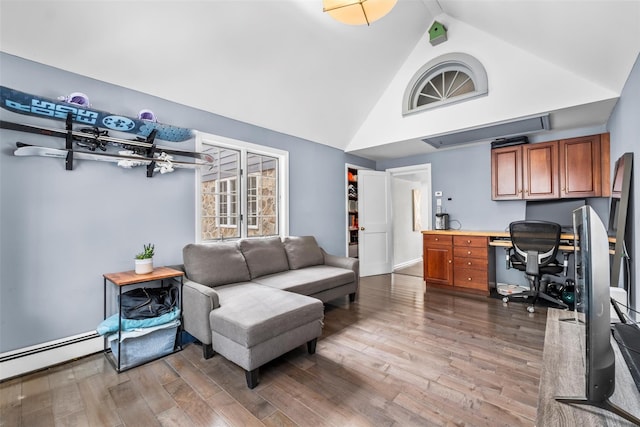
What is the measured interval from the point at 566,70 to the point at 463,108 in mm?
1073

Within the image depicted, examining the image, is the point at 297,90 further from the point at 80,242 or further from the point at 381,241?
the point at 381,241

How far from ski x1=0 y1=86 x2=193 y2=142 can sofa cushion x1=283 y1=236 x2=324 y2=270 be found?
1.90 metres

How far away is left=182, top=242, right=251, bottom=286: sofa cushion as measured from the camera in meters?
2.85

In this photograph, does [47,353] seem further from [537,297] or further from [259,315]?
[537,297]

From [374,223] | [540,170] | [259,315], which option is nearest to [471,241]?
[540,170]

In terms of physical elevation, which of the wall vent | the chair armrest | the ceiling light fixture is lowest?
the chair armrest

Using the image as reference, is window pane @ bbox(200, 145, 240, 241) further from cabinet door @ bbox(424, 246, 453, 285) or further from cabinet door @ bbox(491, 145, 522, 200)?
cabinet door @ bbox(491, 145, 522, 200)

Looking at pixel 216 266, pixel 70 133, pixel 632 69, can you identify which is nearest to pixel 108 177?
pixel 70 133

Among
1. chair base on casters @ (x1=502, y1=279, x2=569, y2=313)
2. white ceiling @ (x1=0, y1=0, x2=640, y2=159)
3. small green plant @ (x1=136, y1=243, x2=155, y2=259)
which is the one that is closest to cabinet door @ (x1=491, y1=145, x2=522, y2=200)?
white ceiling @ (x1=0, y1=0, x2=640, y2=159)

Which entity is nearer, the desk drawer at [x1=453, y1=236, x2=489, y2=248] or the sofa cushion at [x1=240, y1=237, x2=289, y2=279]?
the sofa cushion at [x1=240, y1=237, x2=289, y2=279]

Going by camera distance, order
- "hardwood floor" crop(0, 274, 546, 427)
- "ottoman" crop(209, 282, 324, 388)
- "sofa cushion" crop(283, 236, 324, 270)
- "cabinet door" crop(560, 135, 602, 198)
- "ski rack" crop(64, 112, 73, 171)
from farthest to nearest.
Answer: "sofa cushion" crop(283, 236, 324, 270), "cabinet door" crop(560, 135, 602, 198), "ski rack" crop(64, 112, 73, 171), "ottoman" crop(209, 282, 324, 388), "hardwood floor" crop(0, 274, 546, 427)

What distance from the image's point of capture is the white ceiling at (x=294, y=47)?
214 centimetres

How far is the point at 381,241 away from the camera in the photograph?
218 inches

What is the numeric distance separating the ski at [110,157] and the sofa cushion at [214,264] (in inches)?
33.7
